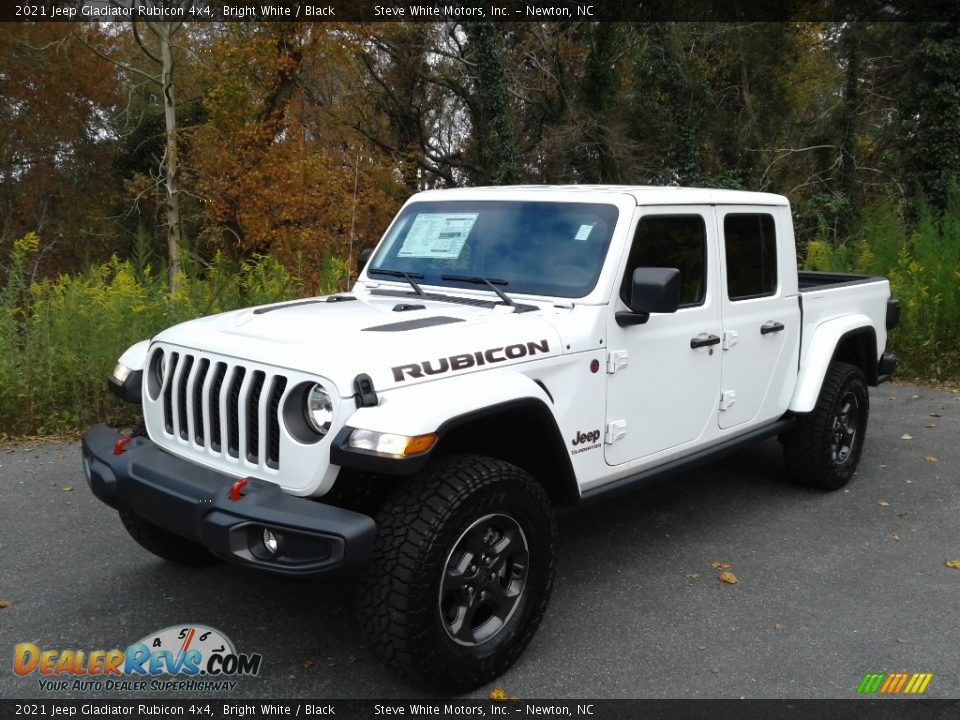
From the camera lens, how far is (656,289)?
12.3 ft

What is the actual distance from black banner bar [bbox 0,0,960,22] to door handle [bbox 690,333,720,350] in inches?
647

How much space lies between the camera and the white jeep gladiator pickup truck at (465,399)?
3.03m

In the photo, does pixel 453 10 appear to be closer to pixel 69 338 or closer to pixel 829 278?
pixel 69 338

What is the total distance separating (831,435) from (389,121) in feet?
78.3

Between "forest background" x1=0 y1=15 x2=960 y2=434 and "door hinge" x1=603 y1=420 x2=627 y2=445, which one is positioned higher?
"forest background" x1=0 y1=15 x2=960 y2=434

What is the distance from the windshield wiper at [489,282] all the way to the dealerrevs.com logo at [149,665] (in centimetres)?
187

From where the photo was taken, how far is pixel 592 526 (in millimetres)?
5066

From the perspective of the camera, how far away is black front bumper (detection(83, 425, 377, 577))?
2895mm

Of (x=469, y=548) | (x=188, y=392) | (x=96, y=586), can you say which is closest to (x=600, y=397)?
(x=469, y=548)

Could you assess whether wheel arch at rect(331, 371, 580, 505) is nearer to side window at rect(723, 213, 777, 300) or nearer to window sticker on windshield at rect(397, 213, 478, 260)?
window sticker on windshield at rect(397, 213, 478, 260)

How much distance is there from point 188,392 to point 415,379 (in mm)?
975

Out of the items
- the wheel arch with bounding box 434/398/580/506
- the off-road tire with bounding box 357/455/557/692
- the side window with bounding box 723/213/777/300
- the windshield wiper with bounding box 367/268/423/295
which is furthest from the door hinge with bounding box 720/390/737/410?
the windshield wiper with bounding box 367/268/423/295

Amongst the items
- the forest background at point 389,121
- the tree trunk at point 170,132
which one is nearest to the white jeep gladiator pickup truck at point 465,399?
the forest background at point 389,121

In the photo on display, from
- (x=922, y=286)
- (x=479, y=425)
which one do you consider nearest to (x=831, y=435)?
(x=479, y=425)
